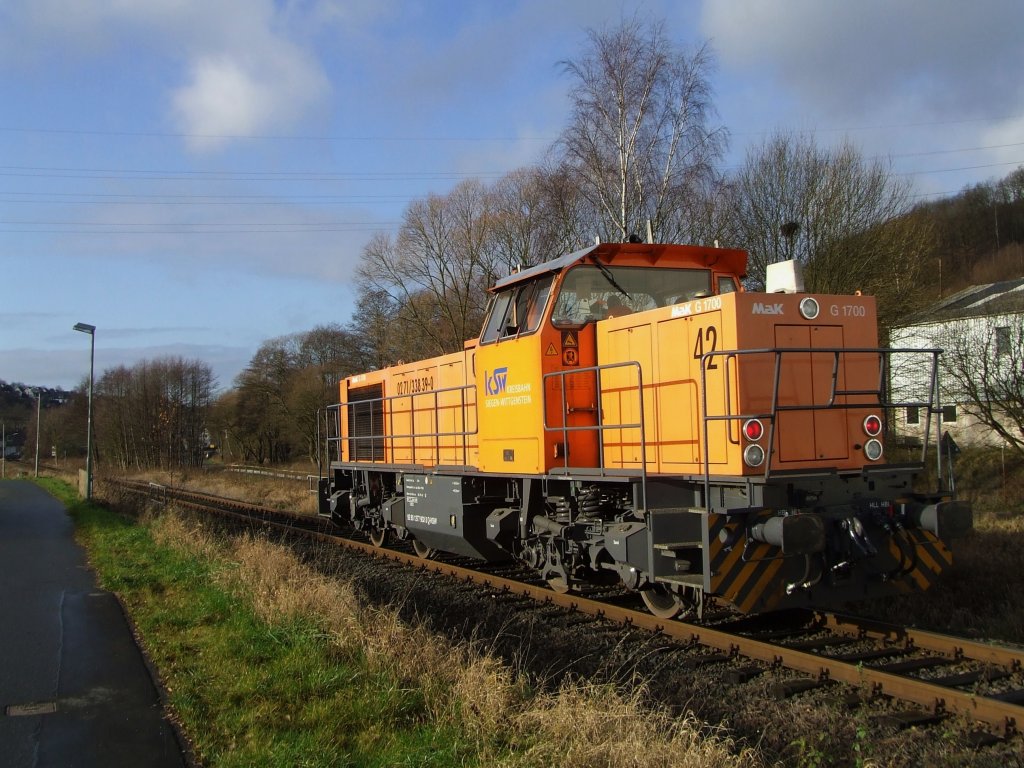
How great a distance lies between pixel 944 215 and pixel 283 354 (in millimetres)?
47286

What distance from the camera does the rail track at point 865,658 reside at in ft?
16.2

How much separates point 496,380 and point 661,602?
115 inches

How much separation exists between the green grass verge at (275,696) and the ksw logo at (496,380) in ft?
10.4

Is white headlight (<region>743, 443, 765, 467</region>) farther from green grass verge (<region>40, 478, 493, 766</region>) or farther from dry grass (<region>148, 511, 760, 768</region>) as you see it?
green grass verge (<region>40, 478, 493, 766</region>)

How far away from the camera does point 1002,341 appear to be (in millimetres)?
17922

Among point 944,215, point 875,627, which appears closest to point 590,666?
point 875,627

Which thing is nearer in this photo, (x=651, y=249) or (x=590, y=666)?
(x=590, y=666)

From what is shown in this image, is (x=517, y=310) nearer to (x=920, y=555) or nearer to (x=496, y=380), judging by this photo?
(x=496, y=380)

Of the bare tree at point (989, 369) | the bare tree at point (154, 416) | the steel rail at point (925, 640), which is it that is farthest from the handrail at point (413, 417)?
the bare tree at point (154, 416)

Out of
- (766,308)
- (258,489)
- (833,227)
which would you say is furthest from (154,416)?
(766,308)

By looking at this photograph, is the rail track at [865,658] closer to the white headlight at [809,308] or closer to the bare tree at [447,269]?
the white headlight at [809,308]

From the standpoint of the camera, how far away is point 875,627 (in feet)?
21.7

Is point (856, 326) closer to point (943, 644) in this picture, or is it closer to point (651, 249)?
point (651, 249)

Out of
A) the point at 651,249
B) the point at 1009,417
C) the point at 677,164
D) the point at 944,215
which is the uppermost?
the point at 944,215
